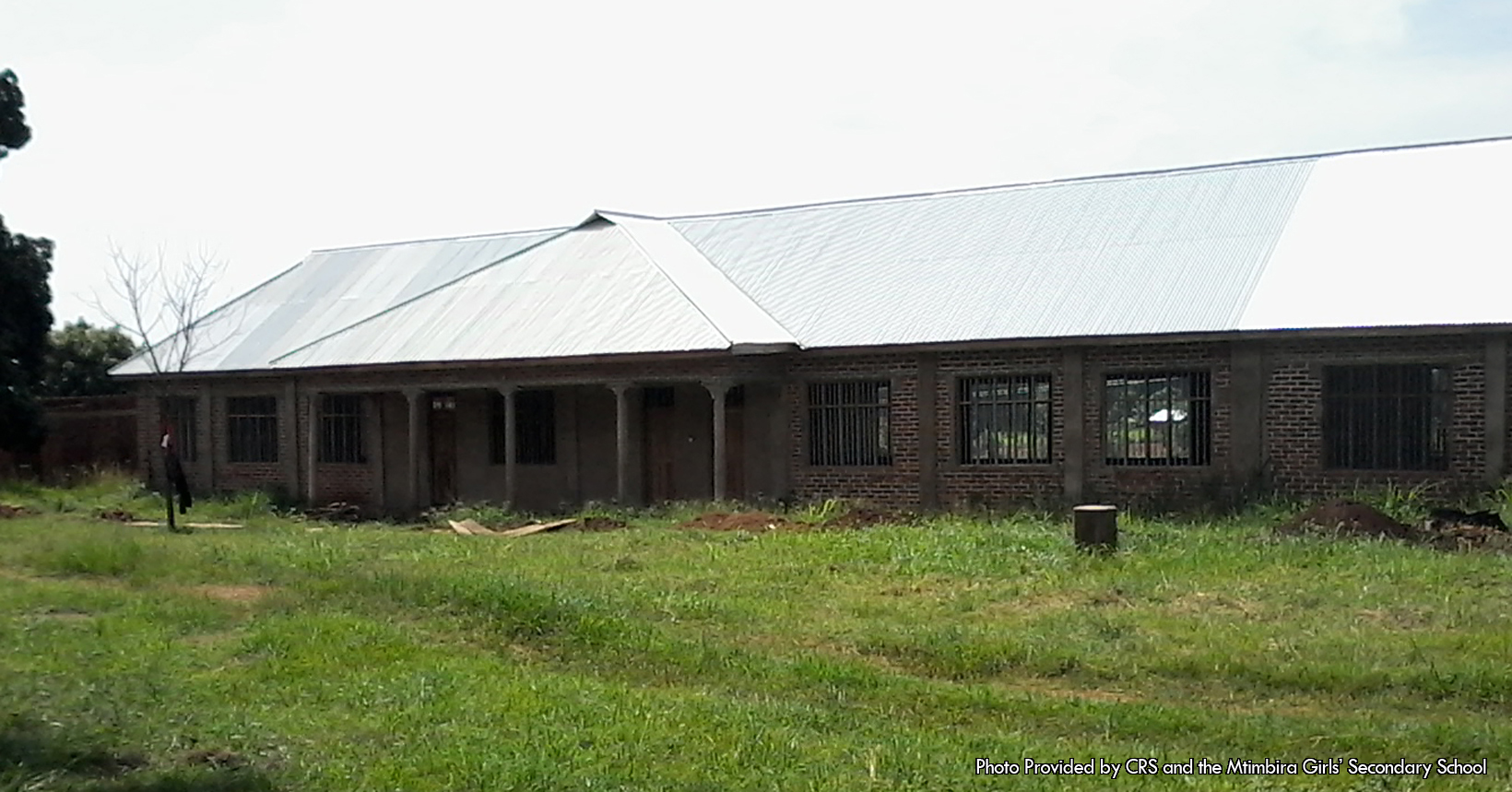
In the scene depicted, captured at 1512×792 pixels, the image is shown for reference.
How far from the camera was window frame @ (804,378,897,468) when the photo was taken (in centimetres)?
2236

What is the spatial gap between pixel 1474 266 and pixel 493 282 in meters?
15.8

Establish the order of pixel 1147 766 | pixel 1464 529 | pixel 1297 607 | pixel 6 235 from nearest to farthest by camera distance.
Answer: pixel 1147 766, pixel 1297 607, pixel 1464 529, pixel 6 235

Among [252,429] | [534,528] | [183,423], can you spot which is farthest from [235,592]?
[183,423]

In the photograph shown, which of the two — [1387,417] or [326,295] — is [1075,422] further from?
[326,295]

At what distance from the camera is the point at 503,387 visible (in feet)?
79.8

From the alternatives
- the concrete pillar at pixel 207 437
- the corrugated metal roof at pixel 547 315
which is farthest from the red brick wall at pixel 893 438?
the concrete pillar at pixel 207 437

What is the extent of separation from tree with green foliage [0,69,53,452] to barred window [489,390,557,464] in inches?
325

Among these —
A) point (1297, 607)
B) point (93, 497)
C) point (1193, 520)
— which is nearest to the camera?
point (1297, 607)

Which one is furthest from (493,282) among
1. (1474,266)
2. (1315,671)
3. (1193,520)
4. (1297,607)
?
(1315,671)

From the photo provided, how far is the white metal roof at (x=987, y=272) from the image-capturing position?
20031mm

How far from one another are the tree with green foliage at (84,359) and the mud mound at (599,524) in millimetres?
20409

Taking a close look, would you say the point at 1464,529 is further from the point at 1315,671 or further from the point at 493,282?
the point at 493,282

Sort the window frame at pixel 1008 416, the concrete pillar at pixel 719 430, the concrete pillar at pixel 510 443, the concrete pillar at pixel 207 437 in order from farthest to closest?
the concrete pillar at pixel 207 437
the concrete pillar at pixel 510 443
the concrete pillar at pixel 719 430
the window frame at pixel 1008 416

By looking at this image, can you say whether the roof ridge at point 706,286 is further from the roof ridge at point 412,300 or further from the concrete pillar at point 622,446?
the concrete pillar at point 622,446
